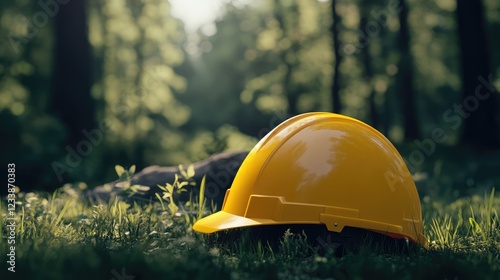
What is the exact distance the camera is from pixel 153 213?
583cm

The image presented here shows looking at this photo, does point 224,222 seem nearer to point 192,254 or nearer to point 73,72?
point 192,254

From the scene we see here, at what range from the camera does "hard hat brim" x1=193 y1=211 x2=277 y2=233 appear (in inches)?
173

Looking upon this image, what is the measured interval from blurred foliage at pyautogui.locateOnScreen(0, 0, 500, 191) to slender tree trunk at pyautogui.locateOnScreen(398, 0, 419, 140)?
660 mm

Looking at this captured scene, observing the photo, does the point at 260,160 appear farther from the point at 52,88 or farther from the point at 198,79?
the point at 198,79

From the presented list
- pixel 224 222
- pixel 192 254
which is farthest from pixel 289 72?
pixel 192 254

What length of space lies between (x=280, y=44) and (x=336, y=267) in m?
23.1

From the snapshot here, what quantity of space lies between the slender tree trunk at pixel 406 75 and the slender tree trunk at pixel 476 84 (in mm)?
5378

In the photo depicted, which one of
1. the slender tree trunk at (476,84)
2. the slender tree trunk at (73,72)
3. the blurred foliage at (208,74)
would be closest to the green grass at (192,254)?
the blurred foliage at (208,74)

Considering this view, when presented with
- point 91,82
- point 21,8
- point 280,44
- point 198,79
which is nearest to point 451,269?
point 91,82

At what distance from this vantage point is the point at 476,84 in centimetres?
1347

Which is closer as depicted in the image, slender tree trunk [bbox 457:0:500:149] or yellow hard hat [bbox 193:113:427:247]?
yellow hard hat [bbox 193:113:427:247]

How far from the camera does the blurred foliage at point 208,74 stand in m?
13.0

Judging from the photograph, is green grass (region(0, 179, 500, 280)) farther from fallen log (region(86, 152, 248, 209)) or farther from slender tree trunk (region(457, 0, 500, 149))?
slender tree trunk (region(457, 0, 500, 149))

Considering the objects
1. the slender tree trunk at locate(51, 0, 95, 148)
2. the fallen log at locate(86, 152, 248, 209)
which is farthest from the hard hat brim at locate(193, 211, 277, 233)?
the slender tree trunk at locate(51, 0, 95, 148)
